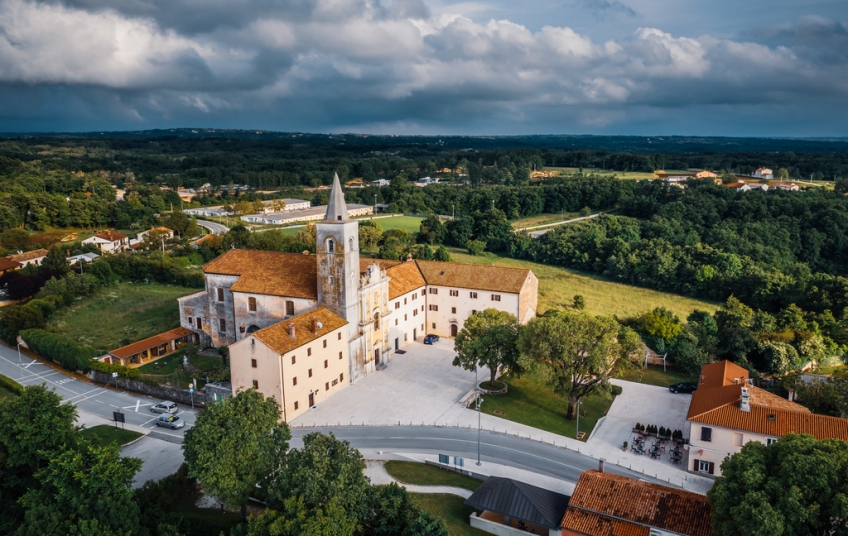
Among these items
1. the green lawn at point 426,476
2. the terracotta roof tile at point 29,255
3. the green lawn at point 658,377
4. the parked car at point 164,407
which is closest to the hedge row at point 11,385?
the parked car at point 164,407

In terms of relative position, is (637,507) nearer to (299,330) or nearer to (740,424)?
(740,424)

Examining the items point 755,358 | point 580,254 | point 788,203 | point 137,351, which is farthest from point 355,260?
point 788,203

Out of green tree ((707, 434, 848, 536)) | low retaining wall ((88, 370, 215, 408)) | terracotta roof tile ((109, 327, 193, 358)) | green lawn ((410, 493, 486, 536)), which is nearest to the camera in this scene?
green tree ((707, 434, 848, 536))

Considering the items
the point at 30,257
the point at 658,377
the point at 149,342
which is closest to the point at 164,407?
the point at 149,342

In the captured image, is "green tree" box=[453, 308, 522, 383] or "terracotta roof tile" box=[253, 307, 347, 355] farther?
"green tree" box=[453, 308, 522, 383]

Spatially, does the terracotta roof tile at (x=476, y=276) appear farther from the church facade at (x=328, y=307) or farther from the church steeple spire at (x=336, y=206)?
the church steeple spire at (x=336, y=206)

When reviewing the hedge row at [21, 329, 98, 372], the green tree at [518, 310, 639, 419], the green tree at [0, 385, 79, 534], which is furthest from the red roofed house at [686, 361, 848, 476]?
the hedge row at [21, 329, 98, 372]

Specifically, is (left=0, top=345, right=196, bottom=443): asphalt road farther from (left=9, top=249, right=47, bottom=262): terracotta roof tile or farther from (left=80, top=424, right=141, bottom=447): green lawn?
(left=9, top=249, right=47, bottom=262): terracotta roof tile
